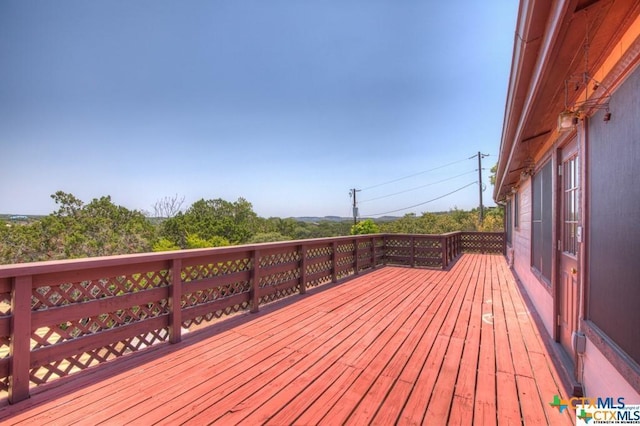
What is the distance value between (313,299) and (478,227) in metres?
15.5

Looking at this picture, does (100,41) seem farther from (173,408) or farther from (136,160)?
(136,160)

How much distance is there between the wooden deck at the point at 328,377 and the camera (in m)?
1.66

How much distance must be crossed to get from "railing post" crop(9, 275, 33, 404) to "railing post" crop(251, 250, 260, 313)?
2.06 m

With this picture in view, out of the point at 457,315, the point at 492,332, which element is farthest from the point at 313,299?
the point at 492,332

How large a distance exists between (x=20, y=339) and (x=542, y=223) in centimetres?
496

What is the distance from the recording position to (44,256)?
15758 millimetres


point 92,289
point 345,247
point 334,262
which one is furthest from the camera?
point 345,247

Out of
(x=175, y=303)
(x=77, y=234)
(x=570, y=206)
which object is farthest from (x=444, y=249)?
(x=77, y=234)

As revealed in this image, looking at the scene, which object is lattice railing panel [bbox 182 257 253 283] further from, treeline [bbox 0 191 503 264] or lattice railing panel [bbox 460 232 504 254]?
treeline [bbox 0 191 503 264]

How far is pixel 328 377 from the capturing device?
210cm

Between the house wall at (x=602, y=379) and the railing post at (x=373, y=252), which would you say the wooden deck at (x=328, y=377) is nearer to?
the house wall at (x=602, y=379)

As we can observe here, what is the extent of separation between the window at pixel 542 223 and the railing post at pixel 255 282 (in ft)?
10.8

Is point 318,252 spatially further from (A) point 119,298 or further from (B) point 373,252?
(A) point 119,298

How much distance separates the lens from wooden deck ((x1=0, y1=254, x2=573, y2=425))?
1663 millimetres
